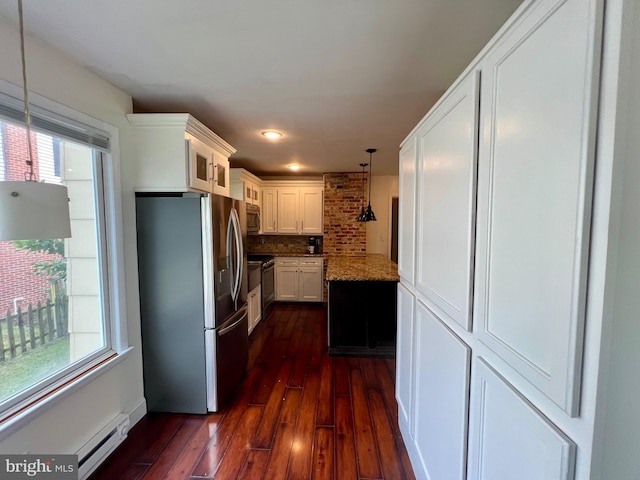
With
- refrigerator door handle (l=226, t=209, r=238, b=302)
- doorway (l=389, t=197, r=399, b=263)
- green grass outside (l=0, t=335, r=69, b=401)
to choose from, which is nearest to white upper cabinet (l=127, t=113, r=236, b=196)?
refrigerator door handle (l=226, t=209, r=238, b=302)

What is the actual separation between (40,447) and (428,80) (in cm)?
300

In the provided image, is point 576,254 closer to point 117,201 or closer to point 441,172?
point 441,172

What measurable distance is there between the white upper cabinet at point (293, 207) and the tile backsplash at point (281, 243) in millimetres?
348

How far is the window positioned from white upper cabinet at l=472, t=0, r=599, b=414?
6.69 feet

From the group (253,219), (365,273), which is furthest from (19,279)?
(253,219)

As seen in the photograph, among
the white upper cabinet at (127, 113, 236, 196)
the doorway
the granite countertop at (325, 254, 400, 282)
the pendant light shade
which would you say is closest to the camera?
the pendant light shade

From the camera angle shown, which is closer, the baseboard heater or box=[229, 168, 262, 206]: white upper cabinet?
the baseboard heater

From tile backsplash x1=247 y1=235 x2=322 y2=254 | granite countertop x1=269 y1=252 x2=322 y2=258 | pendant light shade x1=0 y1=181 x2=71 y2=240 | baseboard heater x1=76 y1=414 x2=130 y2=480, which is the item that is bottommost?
baseboard heater x1=76 y1=414 x2=130 y2=480

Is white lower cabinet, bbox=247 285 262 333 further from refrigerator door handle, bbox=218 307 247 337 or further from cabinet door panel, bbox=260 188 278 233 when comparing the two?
cabinet door panel, bbox=260 188 278 233

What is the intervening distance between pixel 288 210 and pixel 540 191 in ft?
15.3

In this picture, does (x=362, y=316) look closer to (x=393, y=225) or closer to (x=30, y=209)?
(x=393, y=225)

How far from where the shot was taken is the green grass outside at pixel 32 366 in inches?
52.2

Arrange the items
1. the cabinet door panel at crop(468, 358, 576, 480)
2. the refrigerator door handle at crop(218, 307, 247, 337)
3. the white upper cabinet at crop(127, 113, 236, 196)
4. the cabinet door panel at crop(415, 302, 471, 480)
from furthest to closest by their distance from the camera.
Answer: the refrigerator door handle at crop(218, 307, 247, 337) < the white upper cabinet at crop(127, 113, 236, 196) < the cabinet door panel at crop(415, 302, 471, 480) < the cabinet door panel at crop(468, 358, 576, 480)

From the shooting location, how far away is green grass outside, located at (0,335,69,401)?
4.35 ft
